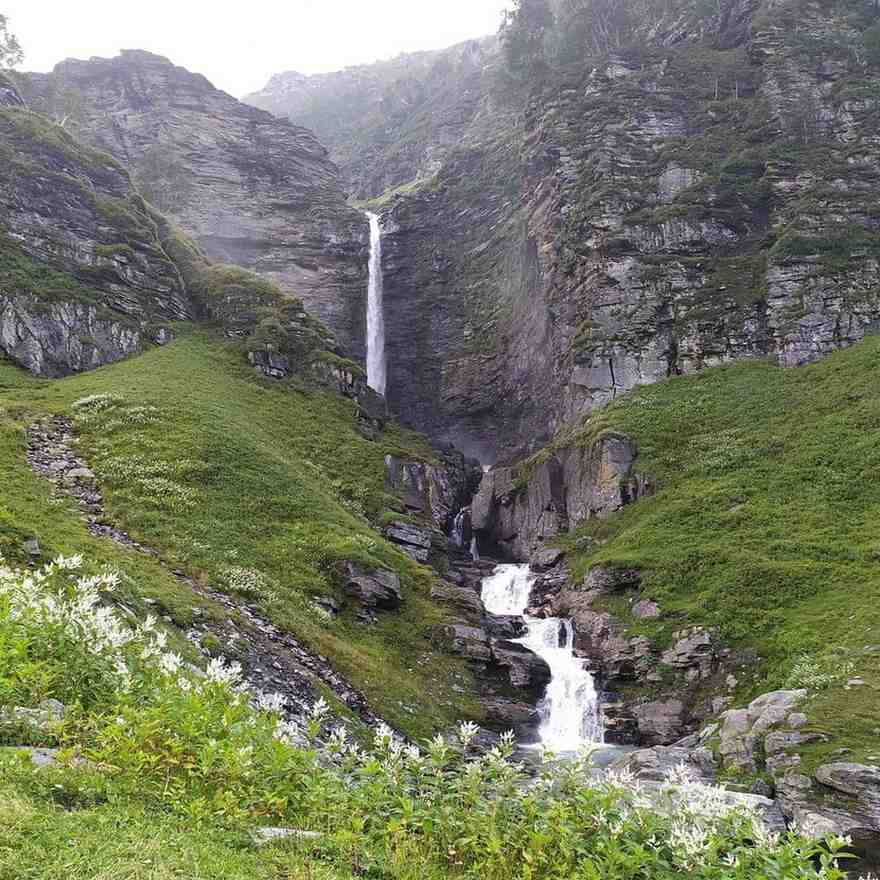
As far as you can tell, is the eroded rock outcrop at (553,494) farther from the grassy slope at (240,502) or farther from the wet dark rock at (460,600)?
the wet dark rock at (460,600)

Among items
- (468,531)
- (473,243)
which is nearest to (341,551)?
(468,531)

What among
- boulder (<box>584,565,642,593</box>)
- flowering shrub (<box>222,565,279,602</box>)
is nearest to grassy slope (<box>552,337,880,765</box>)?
boulder (<box>584,565,642,593</box>)

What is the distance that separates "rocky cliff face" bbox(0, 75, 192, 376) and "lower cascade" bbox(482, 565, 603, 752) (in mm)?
36696

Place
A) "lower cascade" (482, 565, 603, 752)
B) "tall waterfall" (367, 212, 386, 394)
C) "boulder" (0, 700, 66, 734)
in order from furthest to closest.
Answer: "tall waterfall" (367, 212, 386, 394)
"lower cascade" (482, 565, 603, 752)
"boulder" (0, 700, 66, 734)

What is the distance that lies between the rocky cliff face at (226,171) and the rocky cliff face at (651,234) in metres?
7.70

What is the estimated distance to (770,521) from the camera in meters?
34.1

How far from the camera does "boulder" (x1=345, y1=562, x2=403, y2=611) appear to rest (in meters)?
30.8

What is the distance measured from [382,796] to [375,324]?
246 feet

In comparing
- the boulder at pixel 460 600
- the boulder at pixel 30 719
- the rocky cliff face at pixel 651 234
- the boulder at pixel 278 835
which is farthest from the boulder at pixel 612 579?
the boulder at pixel 30 719

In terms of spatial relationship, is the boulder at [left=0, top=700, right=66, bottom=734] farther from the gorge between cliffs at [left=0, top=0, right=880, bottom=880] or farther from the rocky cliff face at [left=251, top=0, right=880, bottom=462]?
the rocky cliff face at [left=251, top=0, right=880, bottom=462]

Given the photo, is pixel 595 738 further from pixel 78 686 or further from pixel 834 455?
pixel 78 686

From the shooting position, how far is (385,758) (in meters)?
7.14

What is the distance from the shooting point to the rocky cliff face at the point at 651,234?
177ft

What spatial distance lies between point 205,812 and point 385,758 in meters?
1.94
